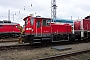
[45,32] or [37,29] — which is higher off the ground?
[37,29]

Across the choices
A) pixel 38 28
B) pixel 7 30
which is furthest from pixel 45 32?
pixel 7 30

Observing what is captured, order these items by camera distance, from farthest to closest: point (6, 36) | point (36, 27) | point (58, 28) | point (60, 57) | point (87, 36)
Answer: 1. point (6, 36)
2. point (87, 36)
3. point (58, 28)
4. point (36, 27)
5. point (60, 57)

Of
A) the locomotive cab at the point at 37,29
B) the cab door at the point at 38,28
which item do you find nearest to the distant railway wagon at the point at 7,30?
the locomotive cab at the point at 37,29

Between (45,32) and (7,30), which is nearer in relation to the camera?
(45,32)

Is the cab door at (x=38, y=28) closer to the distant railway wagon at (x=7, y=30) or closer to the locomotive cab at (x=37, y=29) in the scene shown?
the locomotive cab at (x=37, y=29)

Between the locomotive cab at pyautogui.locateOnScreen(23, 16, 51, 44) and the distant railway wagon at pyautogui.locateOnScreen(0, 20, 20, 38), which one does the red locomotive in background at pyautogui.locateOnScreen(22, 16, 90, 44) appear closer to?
the locomotive cab at pyautogui.locateOnScreen(23, 16, 51, 44)

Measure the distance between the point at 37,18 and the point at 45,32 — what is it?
56.6 inches

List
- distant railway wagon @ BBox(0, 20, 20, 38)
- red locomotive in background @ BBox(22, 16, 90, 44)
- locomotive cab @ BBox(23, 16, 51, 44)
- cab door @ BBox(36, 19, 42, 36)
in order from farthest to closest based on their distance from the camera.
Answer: distant railway wagon @ BBox(0, 20, 20, 38)
cab door @ BBox(36, 19, 42, 36)
red locomotive in background @ BBox(22, 16, 90, 44)
locomotive cab @ BBox(23, 16, 51, 44)

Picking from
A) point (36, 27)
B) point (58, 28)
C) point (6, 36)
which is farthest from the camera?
point (6, 36)

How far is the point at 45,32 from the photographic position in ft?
43.7

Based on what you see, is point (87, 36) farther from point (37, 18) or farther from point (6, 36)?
point (6, 36)

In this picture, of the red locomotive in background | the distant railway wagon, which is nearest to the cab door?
the red locomotive in background

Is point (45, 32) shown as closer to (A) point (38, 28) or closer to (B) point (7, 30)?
(A) point (38, 28)

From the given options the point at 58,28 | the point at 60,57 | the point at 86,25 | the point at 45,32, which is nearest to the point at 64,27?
the point at 58,28
